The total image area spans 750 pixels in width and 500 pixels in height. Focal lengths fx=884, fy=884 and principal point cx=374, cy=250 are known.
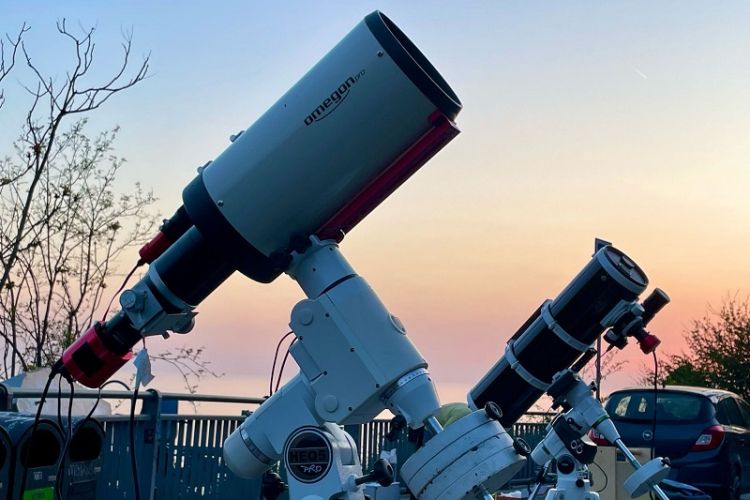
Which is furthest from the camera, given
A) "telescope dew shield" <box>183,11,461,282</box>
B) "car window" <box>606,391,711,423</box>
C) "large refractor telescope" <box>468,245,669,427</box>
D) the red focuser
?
"car window" <box>606,391,711,423</box>

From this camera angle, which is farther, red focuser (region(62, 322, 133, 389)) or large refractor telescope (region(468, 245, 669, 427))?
large refractor telescope (region(468, 245, 669, 427))

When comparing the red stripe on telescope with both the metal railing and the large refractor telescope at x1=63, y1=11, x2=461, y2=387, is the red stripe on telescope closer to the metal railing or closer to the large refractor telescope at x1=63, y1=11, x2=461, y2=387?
the large refractor telescope at x1=63, y1=11, x2=461, y2=387

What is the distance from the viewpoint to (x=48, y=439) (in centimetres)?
449

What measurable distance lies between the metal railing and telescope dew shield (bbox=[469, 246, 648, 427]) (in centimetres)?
136

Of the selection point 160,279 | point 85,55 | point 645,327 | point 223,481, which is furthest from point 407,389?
point 85,55

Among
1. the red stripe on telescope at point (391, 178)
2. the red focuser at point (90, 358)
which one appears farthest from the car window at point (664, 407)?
the red focuser at point (90, 358)

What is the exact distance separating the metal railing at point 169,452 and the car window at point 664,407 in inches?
190

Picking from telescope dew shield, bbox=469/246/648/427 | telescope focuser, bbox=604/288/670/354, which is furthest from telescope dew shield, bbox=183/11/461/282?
telescope focuser, bbox=604/288/670/354

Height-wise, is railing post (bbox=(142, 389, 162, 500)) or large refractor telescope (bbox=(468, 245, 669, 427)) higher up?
railing post (bbox=(142, 389, 162, 500))

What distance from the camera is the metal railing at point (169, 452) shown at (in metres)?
5.89

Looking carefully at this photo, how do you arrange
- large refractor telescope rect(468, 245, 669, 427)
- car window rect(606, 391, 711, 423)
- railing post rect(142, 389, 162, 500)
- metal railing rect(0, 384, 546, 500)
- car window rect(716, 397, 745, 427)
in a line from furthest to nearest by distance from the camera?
car window rect(716, 397, 745, 427) → car window rect(606, 391, 711, 423) → railing post rect(142, 389, 162, 500) → metal railing rect(0, 384, 546, 500) → large refractor telescope rect(468, 245, 669, 427)

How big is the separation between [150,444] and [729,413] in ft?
23.1

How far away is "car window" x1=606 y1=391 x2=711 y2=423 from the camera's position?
988cm

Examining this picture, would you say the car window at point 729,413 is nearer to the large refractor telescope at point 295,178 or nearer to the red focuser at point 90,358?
the large refractor telescope at point 295,178
